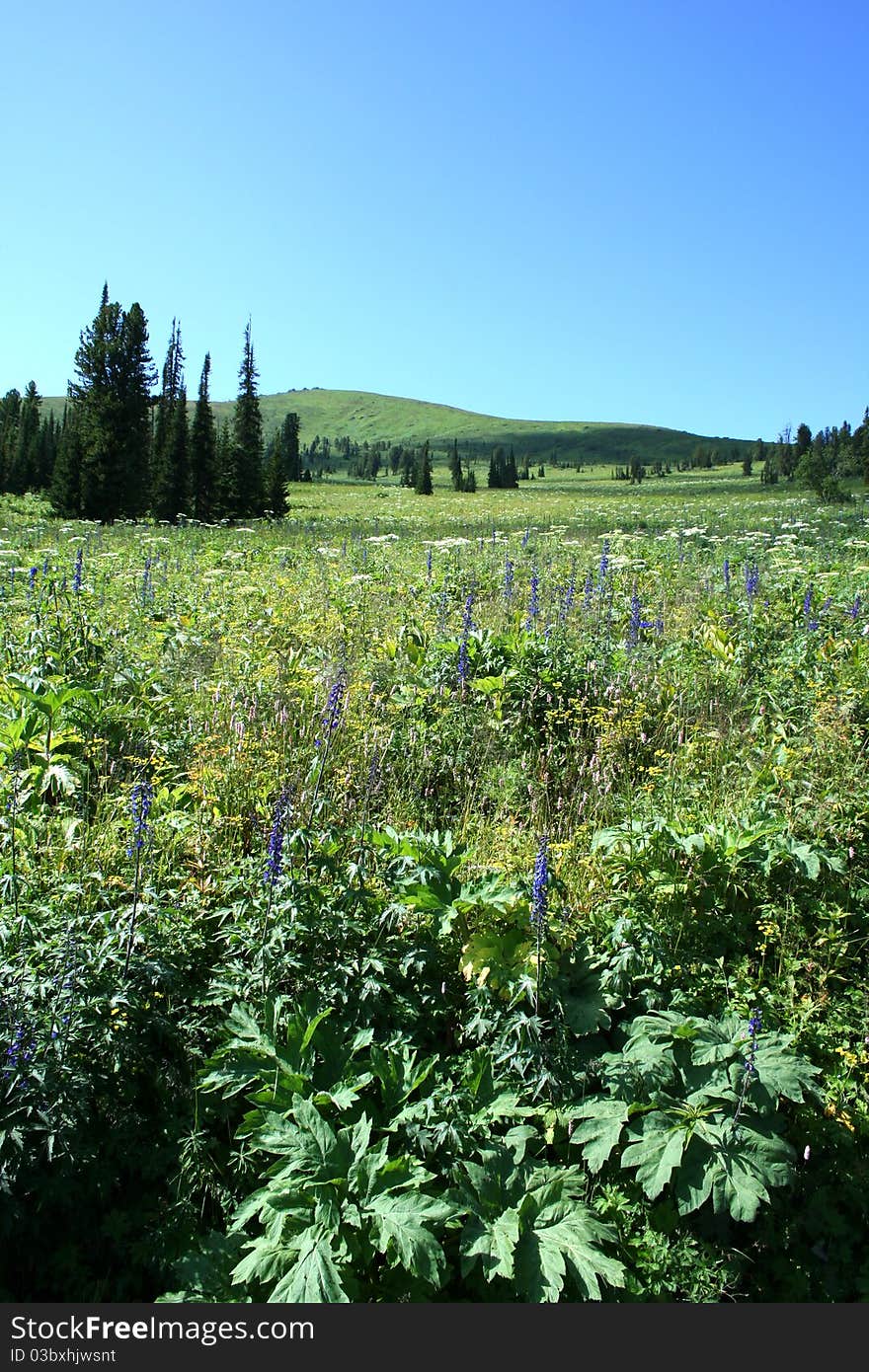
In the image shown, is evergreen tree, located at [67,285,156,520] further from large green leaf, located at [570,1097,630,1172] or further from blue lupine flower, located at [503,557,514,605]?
large green leaf, located at [570,1097,630,1172]

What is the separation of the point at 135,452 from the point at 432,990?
42.3 m

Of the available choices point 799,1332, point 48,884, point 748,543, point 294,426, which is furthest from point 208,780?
point 294,426

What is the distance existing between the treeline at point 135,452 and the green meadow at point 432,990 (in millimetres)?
33967

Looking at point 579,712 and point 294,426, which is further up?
point 294,426

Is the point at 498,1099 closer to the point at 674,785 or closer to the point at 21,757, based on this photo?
the point at 674,785

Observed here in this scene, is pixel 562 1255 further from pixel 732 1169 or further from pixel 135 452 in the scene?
pixel 135 452

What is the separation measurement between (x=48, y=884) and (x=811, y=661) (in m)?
5.97

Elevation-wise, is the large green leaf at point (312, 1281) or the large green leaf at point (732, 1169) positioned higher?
the large green leaf at point (732, 1169)

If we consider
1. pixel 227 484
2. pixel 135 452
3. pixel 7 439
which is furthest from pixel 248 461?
pixel 7 439

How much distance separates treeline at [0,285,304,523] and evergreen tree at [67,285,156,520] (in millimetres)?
51

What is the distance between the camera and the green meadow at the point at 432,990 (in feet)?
9.00

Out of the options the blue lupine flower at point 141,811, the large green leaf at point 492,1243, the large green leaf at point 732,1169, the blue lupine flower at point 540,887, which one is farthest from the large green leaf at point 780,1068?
the blue lupine flower at point 141,811

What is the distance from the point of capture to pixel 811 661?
6648 millimetres

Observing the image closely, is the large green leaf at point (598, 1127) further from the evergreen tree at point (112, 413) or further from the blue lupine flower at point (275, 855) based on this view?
the evergreen tree at point (112, 413)
